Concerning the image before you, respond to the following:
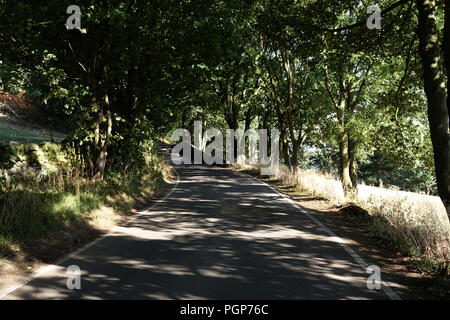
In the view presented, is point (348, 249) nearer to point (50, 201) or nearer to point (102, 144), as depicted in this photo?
point (50, 201)

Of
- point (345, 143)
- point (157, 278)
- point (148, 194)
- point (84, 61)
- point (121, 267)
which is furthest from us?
point (345, 143)

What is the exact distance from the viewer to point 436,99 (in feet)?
19.7

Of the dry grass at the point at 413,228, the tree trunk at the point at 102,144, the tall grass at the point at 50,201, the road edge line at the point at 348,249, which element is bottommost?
the road edge line at the point at 348,249

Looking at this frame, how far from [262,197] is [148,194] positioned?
4.43 metres

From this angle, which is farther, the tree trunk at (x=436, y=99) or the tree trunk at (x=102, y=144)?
the tree trunk at (x=102, y=144)

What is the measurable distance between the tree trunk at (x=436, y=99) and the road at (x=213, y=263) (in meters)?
2.03

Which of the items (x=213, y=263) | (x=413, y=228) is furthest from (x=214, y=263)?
(x=413, y=228)

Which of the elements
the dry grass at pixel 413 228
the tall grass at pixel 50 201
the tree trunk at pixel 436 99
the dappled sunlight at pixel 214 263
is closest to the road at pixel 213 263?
the dappled sunlight at pixel 214 263

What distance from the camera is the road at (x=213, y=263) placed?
460 cm

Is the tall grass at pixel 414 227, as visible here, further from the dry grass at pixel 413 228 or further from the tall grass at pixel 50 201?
the tall grass at pixel 50 201

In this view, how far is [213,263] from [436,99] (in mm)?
4754
